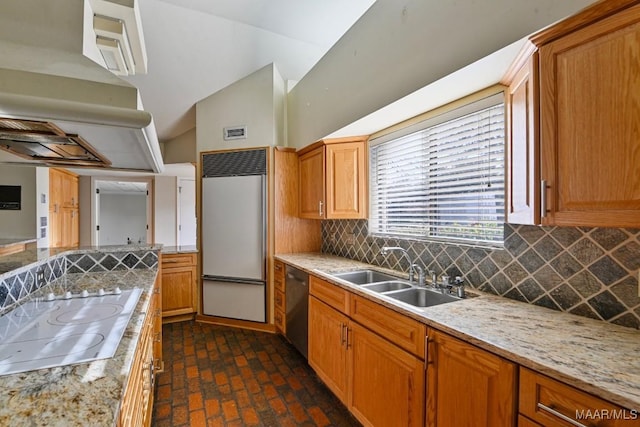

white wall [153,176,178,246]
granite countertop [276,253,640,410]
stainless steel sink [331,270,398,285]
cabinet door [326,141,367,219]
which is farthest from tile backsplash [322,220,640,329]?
white wall [153,176,178,246]

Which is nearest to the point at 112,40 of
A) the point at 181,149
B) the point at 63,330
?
the point at 63,330

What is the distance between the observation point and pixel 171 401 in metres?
2.12

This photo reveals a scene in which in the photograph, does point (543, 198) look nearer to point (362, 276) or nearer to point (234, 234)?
point (362, 276)

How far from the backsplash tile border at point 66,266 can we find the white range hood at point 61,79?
0.96 meters

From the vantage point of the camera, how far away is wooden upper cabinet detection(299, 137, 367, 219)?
2807 mm

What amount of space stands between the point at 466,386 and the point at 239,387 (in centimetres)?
178

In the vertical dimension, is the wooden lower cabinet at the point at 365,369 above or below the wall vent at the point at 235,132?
below

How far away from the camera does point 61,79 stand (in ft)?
2.92

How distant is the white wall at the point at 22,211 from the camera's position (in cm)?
373

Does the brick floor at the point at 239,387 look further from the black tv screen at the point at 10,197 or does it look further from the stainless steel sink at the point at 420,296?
the black tv screen at the point at 10,197

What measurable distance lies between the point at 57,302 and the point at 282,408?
1503mm

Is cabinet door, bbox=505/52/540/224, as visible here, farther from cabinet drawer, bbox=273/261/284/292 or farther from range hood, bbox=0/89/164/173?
cabinet drawer, bbox=273/261/284/292

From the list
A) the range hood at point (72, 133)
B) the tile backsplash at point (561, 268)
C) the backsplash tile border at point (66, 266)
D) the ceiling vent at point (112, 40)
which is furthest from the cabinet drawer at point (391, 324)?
the ceiling vent at point (112, 40)

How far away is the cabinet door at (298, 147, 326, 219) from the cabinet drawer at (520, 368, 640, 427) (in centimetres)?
216
